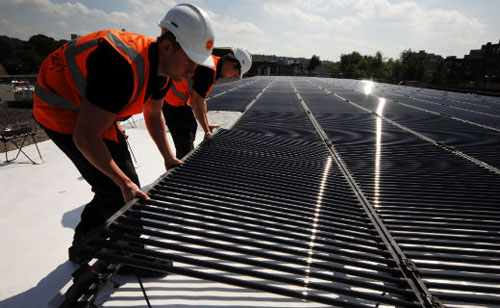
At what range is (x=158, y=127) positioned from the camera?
11.7 feet

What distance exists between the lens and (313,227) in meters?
2.59

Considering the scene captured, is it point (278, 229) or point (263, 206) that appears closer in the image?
point (278, 229)

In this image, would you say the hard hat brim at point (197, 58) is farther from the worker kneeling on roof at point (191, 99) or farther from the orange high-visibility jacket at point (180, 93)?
the orange high-visibility jacket at point (180, 93)

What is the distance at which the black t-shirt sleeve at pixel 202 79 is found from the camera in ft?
16.1

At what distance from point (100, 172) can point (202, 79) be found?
2.63 meters

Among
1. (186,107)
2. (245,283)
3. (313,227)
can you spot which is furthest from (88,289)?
(186,107)

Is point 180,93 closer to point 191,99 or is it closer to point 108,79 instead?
point 191,99

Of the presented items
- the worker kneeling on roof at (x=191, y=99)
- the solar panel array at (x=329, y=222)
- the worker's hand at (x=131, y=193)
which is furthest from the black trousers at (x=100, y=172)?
the worker kneeling on roof at (x=191, y=99)

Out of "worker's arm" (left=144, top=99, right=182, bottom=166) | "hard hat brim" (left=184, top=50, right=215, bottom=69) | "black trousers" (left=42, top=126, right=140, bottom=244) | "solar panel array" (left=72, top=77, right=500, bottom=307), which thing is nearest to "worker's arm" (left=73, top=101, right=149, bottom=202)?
"solar panel array" (left=72, top=77, right=500, bottom=307)

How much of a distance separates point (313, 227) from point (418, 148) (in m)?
4.36

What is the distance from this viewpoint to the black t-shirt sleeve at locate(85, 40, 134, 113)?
2039mm

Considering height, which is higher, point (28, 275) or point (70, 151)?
point (70, 151)

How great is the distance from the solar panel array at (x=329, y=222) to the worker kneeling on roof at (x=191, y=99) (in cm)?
55

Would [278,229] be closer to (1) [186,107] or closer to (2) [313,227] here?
(2) [313,227]
